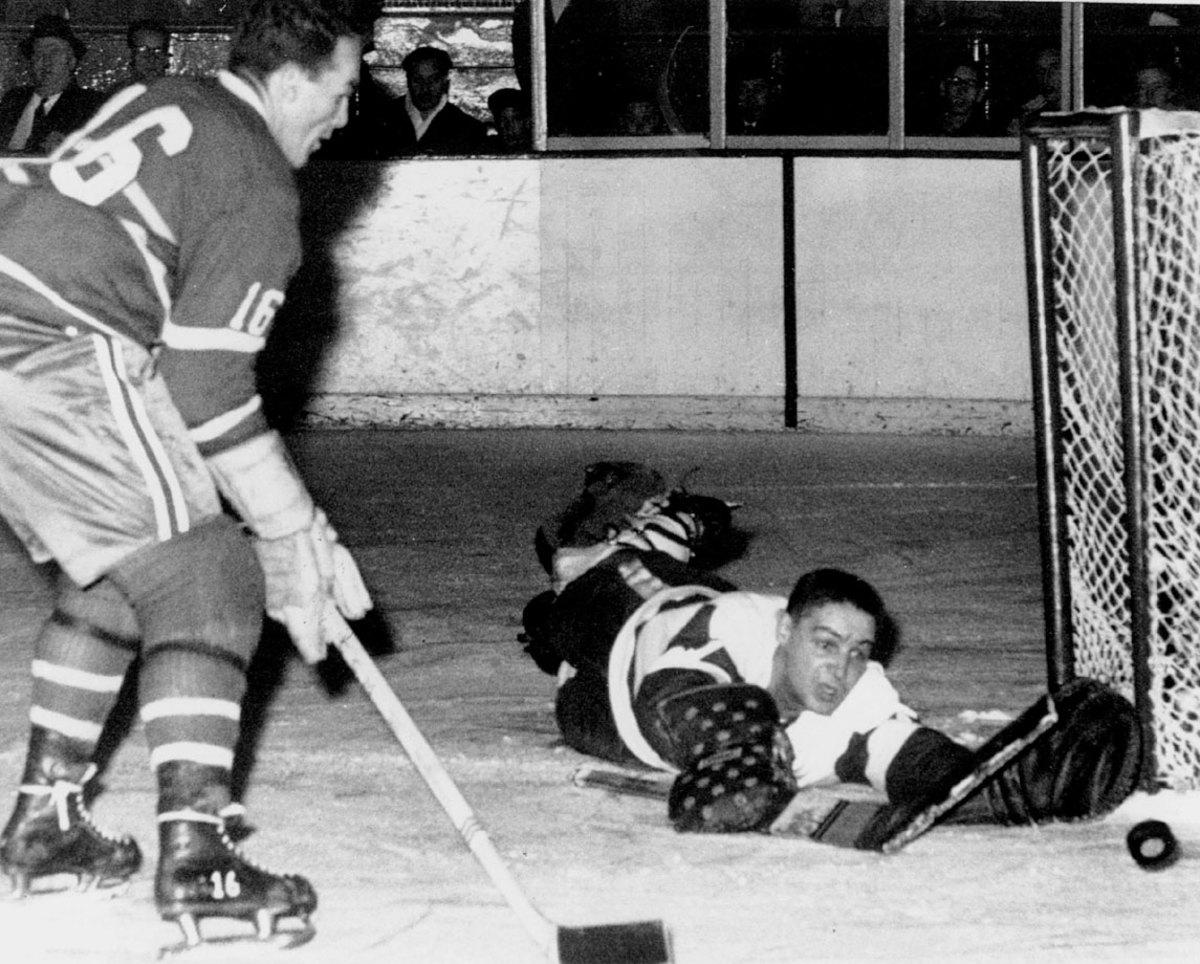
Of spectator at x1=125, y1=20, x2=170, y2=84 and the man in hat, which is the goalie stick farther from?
spectator at x1=125, y1=20, x2=170, y2=84

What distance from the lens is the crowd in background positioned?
11734mm

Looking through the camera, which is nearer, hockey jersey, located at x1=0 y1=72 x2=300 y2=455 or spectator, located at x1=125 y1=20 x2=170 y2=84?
hockey jersey, located at x1=0 y1=72 x2=300 y2=455

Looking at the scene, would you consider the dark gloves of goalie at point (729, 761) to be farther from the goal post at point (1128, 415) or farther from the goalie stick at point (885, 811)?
the goal post at point (1128, 415)

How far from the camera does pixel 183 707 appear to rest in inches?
155

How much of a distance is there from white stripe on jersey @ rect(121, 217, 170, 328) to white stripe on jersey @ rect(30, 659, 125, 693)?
70 cm

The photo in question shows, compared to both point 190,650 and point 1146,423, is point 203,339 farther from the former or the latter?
point 1146,423

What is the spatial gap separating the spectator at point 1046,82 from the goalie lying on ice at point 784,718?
23.3 feet

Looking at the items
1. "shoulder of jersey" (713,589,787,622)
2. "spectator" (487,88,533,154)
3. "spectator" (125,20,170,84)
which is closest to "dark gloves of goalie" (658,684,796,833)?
"shoulder of jersey" (713,589,787,622)

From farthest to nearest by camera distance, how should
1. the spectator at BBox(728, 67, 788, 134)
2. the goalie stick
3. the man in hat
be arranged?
the man in hat, the spectator at BBox(728, 67, 788, 134), the goalie stick

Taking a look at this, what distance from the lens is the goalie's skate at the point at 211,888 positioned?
3875 millimetres

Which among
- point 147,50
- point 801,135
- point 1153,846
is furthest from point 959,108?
point 1153,846

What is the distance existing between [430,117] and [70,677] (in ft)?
26.8

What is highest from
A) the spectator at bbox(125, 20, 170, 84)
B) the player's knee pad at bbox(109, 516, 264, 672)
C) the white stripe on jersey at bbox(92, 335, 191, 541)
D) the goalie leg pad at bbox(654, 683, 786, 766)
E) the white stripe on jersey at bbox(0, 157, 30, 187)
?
the spectator at bbox(125, 20, 170, 84)

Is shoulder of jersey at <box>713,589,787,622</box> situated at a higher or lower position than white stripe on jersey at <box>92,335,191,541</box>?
lower
